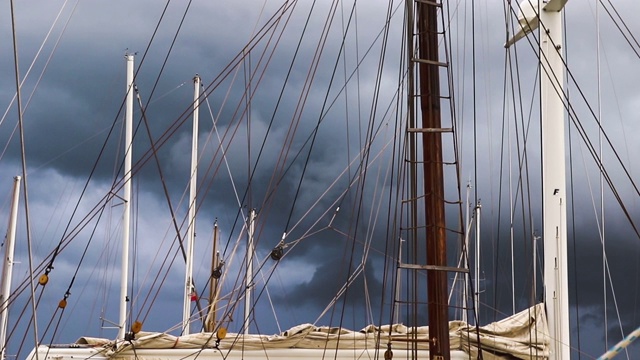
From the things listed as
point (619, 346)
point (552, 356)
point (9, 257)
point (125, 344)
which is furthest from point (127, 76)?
point (619, 346)

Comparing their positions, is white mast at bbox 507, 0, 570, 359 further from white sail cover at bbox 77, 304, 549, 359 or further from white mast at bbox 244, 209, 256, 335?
white mast at bbox 244, 209, 256, 335

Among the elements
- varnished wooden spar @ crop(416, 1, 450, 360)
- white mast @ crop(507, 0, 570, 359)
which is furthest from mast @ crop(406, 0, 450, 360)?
white mast @ crop(507, 0, 570, 359)

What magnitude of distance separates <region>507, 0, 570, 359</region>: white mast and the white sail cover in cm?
30

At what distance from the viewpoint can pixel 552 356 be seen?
1516 cm

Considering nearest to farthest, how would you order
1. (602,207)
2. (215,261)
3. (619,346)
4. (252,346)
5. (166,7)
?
1. (619,346)
2. (166,7)
3. (252,346)
4. (602,207)
5. (215,261)

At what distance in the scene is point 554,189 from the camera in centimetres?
1591

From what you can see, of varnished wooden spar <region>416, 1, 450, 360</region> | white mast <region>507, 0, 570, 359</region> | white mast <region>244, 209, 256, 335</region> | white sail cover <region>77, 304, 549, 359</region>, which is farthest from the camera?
white sail cover <region>77, 304, 549, 359</region>

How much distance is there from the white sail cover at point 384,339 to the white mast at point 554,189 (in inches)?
11.8

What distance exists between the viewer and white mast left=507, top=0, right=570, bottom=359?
15367 mm

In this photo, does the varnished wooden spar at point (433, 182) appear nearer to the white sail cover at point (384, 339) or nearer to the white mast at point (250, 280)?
the white mast at point (250, 280)

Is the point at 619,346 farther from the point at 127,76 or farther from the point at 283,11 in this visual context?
the point at 127,76

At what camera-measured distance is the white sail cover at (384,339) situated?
15742mm

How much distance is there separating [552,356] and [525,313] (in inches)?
47.1

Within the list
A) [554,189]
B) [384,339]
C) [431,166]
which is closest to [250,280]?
[384,339]
